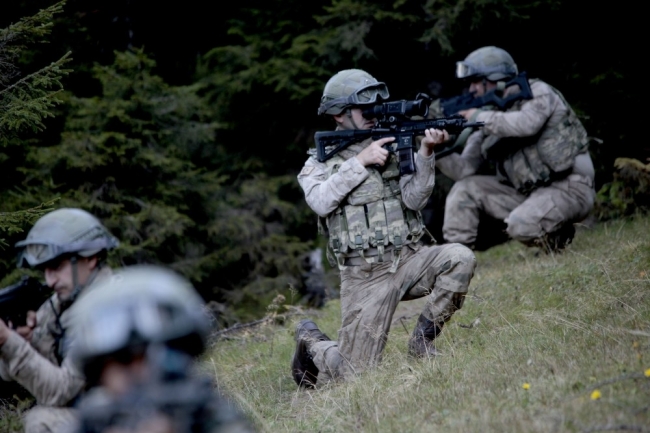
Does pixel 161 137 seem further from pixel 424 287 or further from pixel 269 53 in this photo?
pixel 424 287

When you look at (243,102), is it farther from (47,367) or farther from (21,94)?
(47,367)

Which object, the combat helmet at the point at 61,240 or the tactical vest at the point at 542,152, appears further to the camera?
the tactical vest at the point at 542,152

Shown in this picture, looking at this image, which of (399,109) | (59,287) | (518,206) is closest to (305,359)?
(399,109)

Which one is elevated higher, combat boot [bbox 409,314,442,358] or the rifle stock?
the rifle stock

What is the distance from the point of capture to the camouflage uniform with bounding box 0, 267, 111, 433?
11.9 ft

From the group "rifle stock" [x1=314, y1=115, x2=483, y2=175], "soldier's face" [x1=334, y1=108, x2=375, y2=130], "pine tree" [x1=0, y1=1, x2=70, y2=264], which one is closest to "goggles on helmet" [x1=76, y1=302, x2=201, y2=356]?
"pine tree" [x1=0, y1=1, x2=70, y2=264]

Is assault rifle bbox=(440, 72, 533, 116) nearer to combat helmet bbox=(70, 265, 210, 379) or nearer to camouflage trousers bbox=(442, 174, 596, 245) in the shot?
camouflage trousers bbox=(442, 174, 596, 245)

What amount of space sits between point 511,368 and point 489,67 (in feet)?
15.1

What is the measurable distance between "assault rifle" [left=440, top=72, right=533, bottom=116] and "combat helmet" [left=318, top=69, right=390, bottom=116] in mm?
2480

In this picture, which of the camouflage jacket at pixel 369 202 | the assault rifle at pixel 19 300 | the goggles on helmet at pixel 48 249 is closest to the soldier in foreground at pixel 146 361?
the goggles on helmet at pixel 48 249

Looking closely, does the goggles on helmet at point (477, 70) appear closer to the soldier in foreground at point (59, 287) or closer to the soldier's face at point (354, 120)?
the soldier's face at point (354, 120)

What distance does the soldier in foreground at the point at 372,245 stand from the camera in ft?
18.3

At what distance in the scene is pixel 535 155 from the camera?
8.23 m

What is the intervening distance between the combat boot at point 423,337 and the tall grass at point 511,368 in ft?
0.45
